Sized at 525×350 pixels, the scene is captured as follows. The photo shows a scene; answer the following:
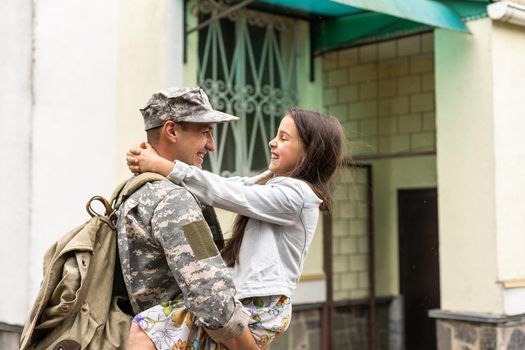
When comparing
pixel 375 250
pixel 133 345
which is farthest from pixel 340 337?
pixel 133 345

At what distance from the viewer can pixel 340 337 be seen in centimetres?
923

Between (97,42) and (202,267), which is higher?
(97,42)

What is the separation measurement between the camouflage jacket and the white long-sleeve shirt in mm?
181

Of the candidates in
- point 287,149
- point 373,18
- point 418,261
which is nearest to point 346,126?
point 373,18

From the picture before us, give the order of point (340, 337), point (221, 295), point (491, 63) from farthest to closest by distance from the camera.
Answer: point (340, 337) → point (491, 63) → point (221, 295)

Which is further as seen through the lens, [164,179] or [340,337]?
[340,337]

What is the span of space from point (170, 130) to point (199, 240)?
1.63 feet

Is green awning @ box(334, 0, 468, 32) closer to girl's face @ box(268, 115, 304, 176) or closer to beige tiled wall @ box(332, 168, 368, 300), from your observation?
beige tiled wall @ box(332, 168, 368, 300)

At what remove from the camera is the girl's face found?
3.47m

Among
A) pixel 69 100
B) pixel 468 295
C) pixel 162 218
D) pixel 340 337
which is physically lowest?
pixel 340 337

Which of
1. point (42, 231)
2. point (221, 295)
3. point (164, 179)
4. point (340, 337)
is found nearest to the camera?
point (221, 295)

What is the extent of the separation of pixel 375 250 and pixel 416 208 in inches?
27.5

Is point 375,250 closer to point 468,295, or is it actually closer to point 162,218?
point 468,295

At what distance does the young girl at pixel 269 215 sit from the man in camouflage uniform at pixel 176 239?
82 millimetres
